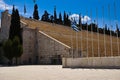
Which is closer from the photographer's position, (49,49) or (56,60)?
(56,60)

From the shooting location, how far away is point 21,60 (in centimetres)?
4159

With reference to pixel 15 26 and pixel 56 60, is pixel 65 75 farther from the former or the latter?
pixel 15 26

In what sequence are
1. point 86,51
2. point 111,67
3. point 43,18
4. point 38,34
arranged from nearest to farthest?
point 111,67 < point 86,51 < point 38,34 < point 43,18

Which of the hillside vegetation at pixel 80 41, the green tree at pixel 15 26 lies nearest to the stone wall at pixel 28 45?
the green tree at pixel 15 26

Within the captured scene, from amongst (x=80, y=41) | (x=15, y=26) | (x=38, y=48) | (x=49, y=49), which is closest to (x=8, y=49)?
(x=15, y=26)

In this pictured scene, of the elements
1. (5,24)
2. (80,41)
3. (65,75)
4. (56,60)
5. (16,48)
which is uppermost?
(5,24)

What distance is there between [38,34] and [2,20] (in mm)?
11683

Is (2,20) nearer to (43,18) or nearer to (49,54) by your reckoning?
(49,54)

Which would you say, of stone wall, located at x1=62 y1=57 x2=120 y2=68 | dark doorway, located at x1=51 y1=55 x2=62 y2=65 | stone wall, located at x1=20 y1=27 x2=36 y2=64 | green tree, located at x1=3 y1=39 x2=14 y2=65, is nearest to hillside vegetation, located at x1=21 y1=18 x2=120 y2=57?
stone wall, located at x1=20 y1=27 x2=36 y2=64

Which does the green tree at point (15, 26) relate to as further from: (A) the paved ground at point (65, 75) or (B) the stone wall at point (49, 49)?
(A) the paved ground at point (65, 75)

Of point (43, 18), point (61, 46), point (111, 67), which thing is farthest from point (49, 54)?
point (43, 18)

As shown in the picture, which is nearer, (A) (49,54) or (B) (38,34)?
(A) (49,54)

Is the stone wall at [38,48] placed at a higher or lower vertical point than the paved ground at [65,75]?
higher

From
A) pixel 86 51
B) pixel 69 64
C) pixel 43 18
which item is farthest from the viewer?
pixel 43 18
